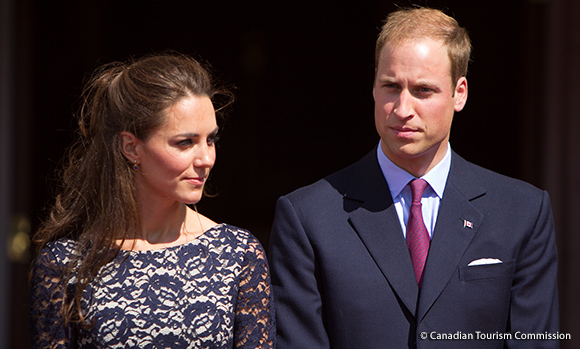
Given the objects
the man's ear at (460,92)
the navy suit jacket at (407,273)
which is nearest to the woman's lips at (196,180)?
the navy suit jacket at (407,273)

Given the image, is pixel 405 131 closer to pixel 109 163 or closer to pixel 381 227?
pixel 381 227

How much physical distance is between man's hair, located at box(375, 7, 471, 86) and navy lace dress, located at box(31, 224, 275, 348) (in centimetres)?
86

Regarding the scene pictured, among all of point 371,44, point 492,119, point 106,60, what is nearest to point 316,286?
point 492,119

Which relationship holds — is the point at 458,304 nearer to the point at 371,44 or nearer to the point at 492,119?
the point at 492,119

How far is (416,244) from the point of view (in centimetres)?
260

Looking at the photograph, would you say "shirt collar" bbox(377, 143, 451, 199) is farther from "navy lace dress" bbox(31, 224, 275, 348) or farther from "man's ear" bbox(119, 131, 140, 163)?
"man's ear" bbox(119, 131, 140, 163)

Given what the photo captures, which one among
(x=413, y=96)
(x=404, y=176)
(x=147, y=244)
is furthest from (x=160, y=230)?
(x=413, y=96)

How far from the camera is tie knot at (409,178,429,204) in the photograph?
2629mm

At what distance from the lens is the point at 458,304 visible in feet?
8.31

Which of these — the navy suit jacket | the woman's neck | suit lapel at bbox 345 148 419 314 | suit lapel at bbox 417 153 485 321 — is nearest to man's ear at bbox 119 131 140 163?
the woman's neck

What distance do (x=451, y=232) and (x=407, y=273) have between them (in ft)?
0.70

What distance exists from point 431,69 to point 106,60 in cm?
520

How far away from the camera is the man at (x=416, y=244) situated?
8.29ft

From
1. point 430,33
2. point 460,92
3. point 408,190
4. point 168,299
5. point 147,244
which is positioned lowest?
point 168,299
